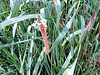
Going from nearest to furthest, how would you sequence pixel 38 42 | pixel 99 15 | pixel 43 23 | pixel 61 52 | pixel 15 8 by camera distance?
1. pixel 43 23
2. pixel 15 8
3. pixel 61 52
4. pixel 38 42
5. pixel 99 15

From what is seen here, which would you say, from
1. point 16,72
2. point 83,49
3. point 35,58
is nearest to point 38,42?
point 35,58

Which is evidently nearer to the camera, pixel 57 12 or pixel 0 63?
pixel 57 12

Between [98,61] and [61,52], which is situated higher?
[61,52]

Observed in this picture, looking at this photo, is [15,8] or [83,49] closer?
[15,8]

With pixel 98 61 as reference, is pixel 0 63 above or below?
above

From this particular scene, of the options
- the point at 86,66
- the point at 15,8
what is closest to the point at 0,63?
the point at 15,8

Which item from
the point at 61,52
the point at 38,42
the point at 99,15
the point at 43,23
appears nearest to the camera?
the point at 43,23

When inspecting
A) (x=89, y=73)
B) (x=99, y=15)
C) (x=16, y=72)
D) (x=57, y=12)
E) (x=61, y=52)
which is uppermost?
(x=57, y=12)

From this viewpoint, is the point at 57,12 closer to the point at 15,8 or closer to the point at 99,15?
the point at 15,8

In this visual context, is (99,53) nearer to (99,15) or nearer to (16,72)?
(99,15)
